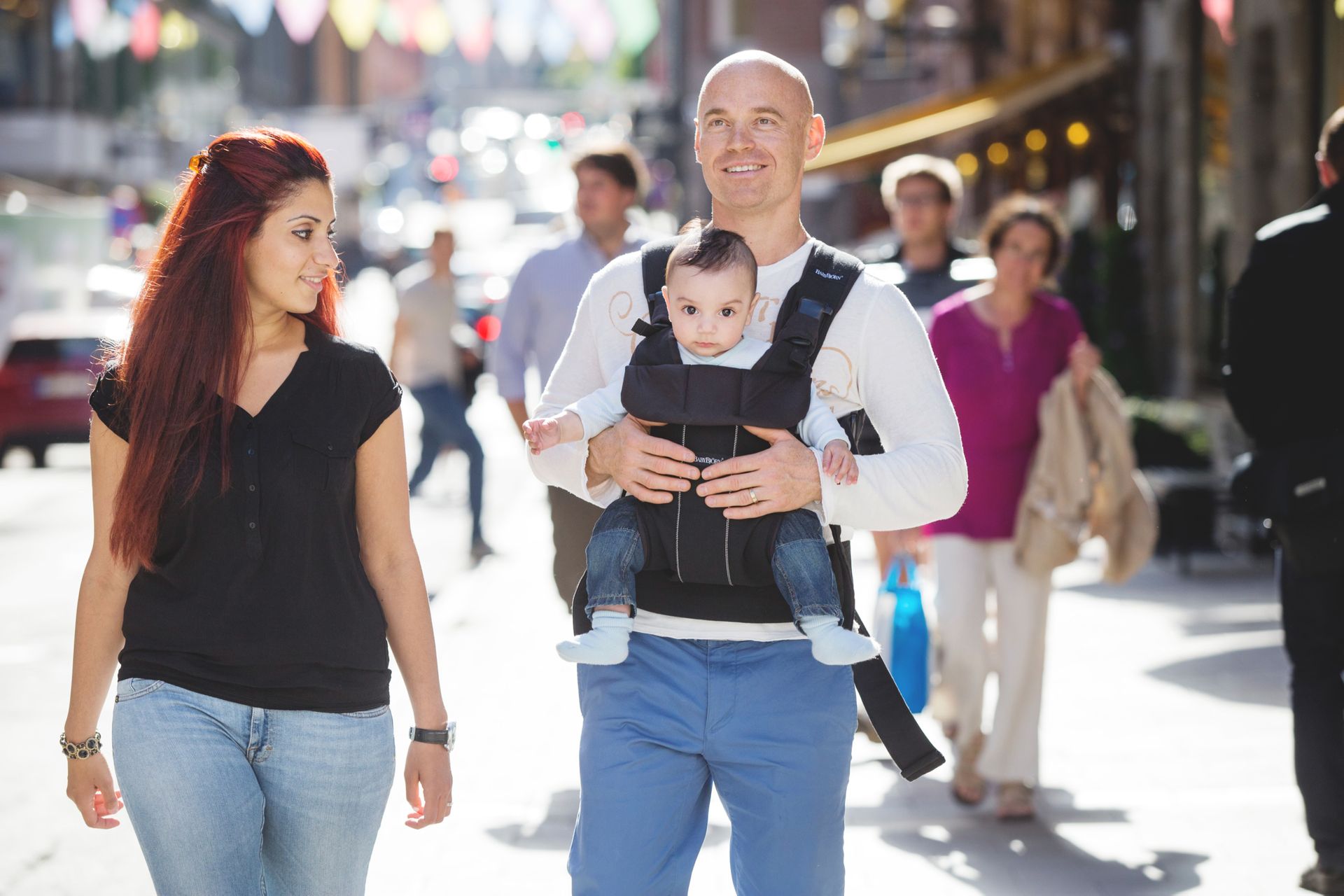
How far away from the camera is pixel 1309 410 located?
4.83 metres

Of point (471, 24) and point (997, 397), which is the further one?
point (471, 24)

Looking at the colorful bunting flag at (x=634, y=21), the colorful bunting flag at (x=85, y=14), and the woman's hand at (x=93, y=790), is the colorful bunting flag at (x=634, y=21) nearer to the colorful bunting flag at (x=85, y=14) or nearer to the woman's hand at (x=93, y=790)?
the colorful bunting flag at (x=85, y=14)

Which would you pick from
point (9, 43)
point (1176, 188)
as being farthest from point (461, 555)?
point (9, 43)

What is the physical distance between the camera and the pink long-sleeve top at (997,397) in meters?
6.02

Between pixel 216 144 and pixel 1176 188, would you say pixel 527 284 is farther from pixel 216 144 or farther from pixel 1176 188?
pixel 1176 188

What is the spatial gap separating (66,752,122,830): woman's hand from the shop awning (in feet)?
48.9

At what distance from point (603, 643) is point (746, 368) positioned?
0.57 metres

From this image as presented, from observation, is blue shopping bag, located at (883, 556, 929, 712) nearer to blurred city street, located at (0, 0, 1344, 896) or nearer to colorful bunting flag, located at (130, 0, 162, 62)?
blurred city street, located at (0, 0, 1344, 896)

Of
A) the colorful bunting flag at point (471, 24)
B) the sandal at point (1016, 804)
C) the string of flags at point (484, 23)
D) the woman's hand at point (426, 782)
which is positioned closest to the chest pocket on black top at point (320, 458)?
the woman's hand at point (426, 782)

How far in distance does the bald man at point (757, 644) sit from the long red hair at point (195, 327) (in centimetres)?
64

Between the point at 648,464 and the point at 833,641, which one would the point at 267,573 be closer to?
the point at 648,464

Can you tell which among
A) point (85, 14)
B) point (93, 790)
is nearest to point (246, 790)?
point (93, 790)

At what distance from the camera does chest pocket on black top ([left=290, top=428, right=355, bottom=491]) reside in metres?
3.17

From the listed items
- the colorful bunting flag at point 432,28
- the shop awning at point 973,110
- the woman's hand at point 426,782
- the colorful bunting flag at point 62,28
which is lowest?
the woman's hand at point 426,782
